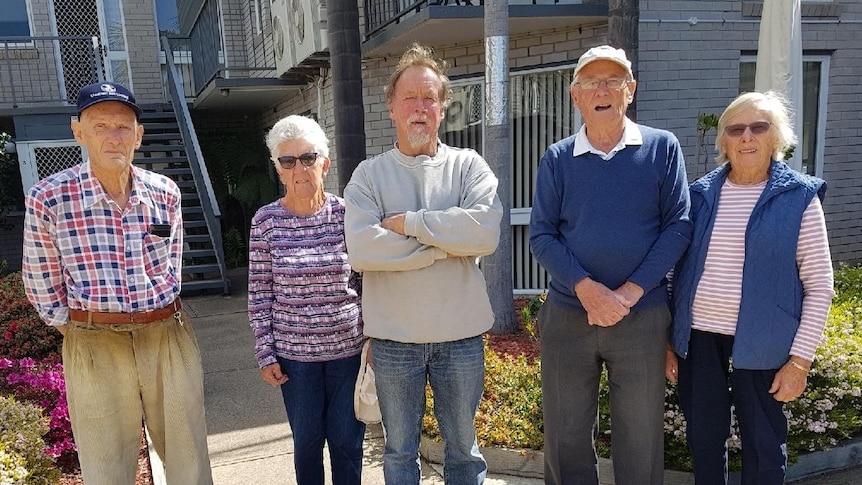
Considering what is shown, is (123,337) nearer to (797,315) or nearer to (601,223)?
(601,223)

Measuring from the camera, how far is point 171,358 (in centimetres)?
246

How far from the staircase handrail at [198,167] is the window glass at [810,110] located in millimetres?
6994

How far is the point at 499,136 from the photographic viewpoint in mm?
4617

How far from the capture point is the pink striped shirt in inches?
87.0

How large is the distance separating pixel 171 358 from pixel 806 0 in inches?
293

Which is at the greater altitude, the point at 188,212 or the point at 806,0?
the point at 806,0

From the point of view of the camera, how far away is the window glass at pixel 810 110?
692 centimetres

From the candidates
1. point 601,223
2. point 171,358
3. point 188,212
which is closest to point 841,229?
point 601,223

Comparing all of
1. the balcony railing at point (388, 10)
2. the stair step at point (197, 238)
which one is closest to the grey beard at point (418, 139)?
the balcony railing at point (388, 10)

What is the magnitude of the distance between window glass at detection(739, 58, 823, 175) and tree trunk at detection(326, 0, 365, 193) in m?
4.46

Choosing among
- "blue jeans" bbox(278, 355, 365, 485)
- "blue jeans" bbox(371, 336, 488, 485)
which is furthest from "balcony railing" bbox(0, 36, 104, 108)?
"blue jeans" bbox(371, 336, 488, 485)

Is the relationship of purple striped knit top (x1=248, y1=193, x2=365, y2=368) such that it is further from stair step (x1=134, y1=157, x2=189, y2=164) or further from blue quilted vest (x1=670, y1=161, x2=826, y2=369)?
stair step (x1=134, y1=157, x2=189, y2=164)

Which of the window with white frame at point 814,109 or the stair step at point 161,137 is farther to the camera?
the stair step at point 161,137

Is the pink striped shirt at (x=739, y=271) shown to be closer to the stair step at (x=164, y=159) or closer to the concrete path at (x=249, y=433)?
the concrete path at (x=249, y=433)
